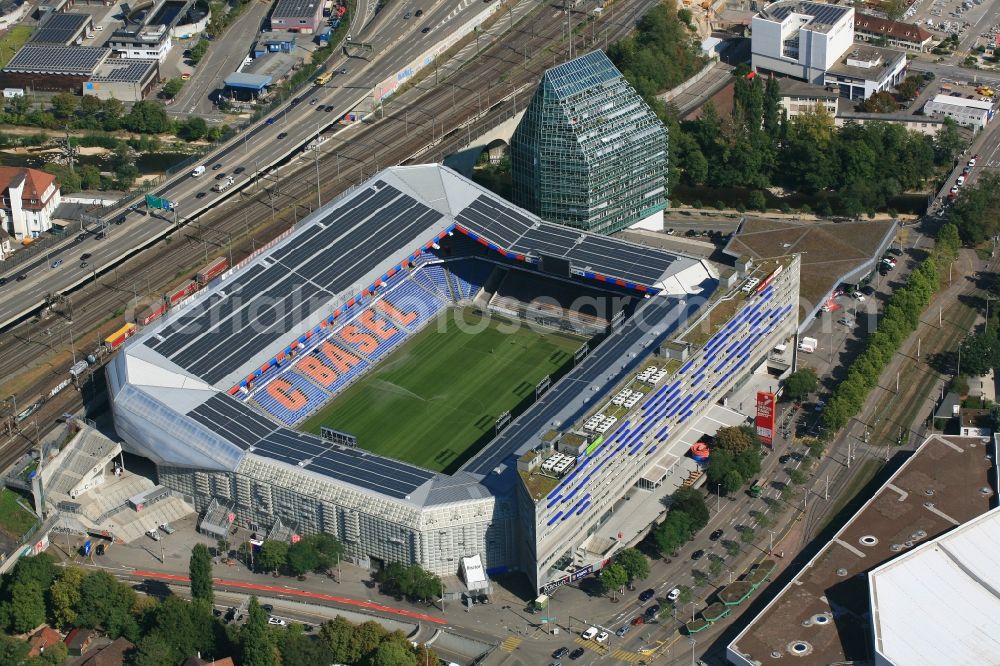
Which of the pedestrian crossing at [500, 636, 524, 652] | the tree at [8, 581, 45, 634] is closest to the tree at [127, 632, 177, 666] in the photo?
the tree at [8, 581, 45, 634]

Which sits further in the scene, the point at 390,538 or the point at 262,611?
the point at 390,538

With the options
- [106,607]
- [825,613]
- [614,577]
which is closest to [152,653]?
[106,607]

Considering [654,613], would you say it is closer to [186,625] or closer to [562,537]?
[562,537]

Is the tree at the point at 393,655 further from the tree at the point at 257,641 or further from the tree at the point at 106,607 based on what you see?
the tree at the point at 106,607

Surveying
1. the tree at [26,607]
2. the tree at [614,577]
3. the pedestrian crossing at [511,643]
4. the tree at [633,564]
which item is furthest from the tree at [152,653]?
the tree at [633,564]

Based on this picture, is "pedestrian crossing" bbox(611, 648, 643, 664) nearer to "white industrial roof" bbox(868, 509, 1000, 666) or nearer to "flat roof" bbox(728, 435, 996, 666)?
"flat roof" bbox(728, 435, 996, 666)

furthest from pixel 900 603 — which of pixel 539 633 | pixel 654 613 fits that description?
pixel 539 633

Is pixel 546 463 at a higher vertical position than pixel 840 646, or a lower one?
higher
